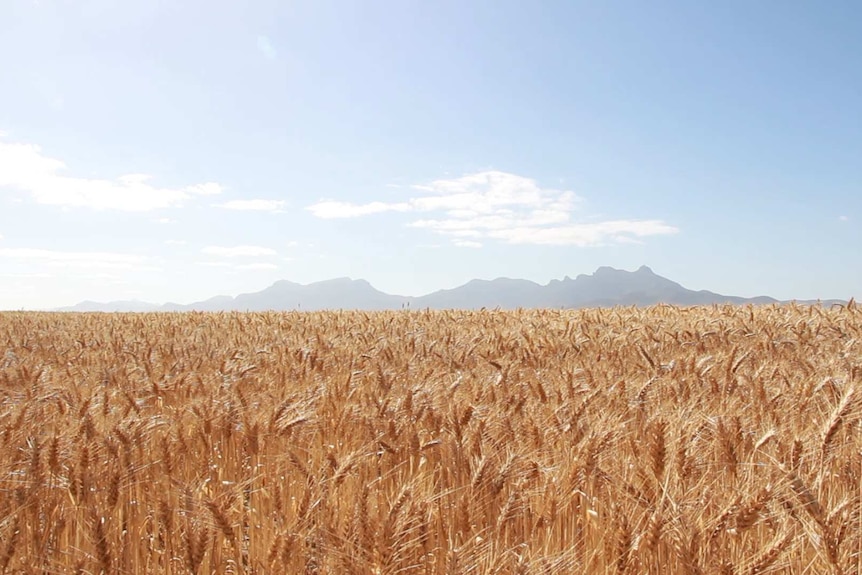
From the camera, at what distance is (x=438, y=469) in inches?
117

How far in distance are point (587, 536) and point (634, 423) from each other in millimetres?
1330

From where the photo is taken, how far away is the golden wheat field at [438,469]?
72.6 inches

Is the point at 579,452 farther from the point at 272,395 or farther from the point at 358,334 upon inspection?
the point at 358,334

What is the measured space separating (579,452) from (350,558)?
1125 millimetres

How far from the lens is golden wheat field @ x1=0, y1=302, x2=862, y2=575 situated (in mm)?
1844

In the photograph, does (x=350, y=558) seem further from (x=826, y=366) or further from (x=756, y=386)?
(x=826, y=366)

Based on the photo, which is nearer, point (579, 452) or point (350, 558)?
point (350, 558)

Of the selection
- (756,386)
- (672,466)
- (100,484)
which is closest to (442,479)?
(672,466)

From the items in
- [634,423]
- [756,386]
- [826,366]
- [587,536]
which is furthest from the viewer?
[826,366]

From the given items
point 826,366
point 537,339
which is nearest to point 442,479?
point 826,366

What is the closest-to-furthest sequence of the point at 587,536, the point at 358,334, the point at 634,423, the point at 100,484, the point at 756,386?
1. the point at 587,536
2. the point at 100,484
3. the point at 634,423
4. the point at 756,386
5. the point at 358,334

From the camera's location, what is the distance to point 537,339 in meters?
7.13

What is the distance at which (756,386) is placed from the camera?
403 cm

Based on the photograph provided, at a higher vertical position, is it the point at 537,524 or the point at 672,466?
the point at 672,466
